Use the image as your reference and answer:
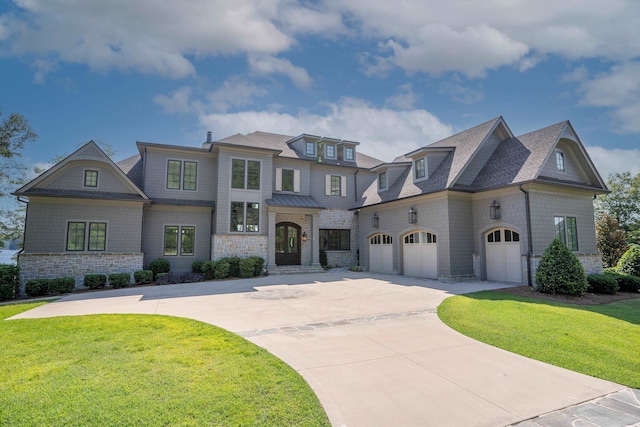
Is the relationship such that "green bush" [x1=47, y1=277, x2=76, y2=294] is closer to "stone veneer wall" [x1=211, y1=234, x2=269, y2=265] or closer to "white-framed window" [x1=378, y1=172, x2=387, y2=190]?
"stone veneer wall" [x1=211, y1=234, x2=269, y2=265]

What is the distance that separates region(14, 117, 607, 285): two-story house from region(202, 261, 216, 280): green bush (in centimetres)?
90

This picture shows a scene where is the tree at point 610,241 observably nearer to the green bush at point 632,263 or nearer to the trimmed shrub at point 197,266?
the green bush at point 632,263

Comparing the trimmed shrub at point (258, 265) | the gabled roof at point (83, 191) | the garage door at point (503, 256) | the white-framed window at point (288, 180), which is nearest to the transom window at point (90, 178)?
the gabled roof at point (83, 191)

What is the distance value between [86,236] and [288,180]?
10.6m

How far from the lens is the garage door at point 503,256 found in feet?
42.1

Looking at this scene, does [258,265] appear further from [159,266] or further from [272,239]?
[159,266]

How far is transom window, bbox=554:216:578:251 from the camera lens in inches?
526

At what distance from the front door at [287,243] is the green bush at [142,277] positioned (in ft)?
22.6

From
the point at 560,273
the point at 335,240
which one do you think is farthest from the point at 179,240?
the point at 560,273

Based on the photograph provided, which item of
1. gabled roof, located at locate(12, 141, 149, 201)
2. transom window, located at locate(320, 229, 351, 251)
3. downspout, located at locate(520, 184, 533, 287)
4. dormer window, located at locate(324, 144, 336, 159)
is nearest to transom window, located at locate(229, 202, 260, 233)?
gabled roof, located at locate(12, 141, 149, 201)

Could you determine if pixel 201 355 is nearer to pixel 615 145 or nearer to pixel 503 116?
pixel 503 116

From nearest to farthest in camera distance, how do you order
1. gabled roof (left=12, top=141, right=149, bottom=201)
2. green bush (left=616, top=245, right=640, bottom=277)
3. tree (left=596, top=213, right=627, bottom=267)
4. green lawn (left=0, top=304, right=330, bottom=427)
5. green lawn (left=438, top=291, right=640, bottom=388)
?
1. green lawn (left=0, top=304, right=330, bottom=427)
2. green lawn (left=438, top=291, right=640, bottom=388)
3. green bush (left=616, top=245, right=640, bottom=277)
4. gabled roof (left=12, top=141, right=149, bottom=201)
5. tree (left=596, top=213, right=627, bottom=267)

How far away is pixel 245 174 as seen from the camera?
17.7 m

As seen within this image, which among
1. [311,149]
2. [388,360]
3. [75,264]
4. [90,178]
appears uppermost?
[311,149]
